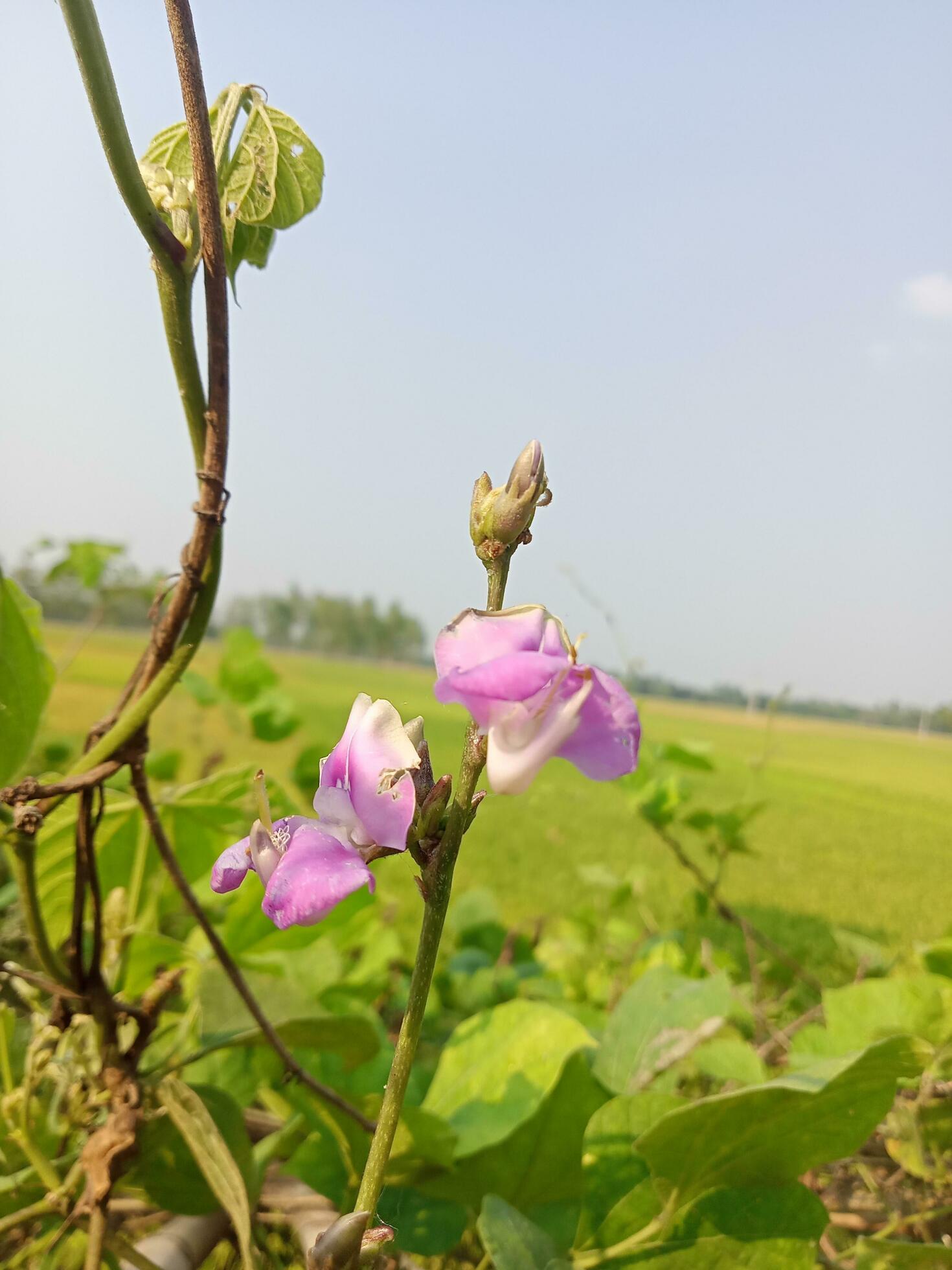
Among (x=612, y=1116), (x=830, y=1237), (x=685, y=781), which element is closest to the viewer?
(x=612, y=1116)

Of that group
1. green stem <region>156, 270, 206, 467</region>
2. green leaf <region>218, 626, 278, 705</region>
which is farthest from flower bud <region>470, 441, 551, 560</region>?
green leaf <region>218, 626, 278, 705</region>

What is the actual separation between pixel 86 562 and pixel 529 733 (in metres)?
0.68

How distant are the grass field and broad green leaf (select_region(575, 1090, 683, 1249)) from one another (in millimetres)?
236

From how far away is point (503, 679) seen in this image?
14 cm

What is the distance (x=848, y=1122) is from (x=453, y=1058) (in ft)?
0.56

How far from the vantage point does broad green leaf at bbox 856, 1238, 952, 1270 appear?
271 mm

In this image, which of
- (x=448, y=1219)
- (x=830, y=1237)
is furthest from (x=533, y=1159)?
(x=830, y=1237)

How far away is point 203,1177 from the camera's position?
1.01ft

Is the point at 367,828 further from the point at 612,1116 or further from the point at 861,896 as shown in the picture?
the point at 861,896

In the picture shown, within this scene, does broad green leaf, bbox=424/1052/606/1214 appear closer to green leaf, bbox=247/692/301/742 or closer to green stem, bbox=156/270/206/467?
green stem, bbox=156/270/206/467

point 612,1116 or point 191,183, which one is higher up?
point 191,183

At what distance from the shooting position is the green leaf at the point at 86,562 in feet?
2.35

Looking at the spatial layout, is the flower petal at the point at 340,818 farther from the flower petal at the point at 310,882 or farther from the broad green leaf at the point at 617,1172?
the broad green leaf at the point at 617,1172

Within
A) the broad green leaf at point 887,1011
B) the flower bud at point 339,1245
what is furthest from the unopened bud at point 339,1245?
the broad green leaf at point 887,1011
